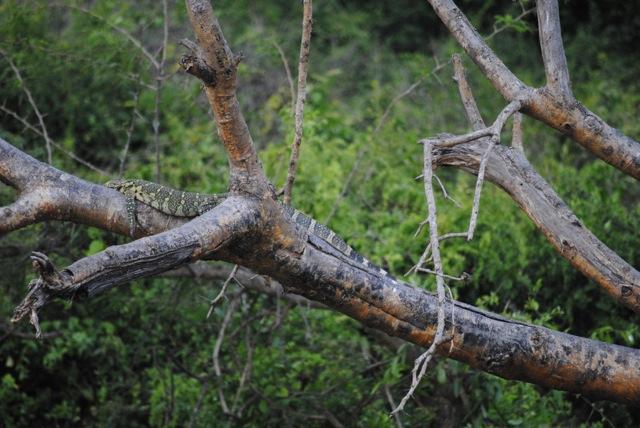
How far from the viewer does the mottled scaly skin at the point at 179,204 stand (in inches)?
167

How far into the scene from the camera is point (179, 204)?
452 cm

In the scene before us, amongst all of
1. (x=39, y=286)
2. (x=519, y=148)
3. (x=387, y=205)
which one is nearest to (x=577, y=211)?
(x=387, y=205)

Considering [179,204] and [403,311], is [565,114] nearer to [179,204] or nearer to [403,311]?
[403,311]

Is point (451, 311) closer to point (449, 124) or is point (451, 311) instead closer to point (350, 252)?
point (350, 252)

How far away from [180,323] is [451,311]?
12.0 ft

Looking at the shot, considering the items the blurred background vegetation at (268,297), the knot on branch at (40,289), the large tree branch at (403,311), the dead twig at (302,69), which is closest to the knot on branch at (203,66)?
the large tree branch at (403,311)

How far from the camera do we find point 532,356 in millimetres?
4219

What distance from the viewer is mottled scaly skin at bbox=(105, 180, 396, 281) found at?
4230mm

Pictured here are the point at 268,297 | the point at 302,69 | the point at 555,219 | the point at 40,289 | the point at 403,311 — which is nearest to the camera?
the point at 40,289

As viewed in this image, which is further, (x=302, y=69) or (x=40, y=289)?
(x=302, y=69)

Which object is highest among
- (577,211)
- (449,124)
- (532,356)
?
(449,124)

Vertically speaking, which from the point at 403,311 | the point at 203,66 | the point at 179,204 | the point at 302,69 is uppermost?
the point at 302,69

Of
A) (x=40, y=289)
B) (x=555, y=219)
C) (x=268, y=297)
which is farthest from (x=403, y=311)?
(x=268, y=297)

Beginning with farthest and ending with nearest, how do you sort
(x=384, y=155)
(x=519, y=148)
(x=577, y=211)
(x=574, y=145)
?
1. (x=574, y=145)
2. (x=384, y=155)
3. (x=577, y=211)
4. (x=519, y=148)
